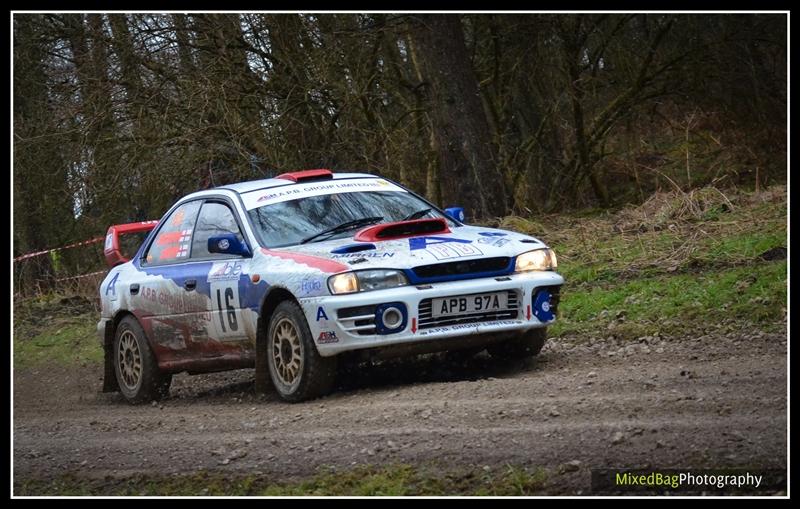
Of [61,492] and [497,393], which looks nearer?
[61,492]

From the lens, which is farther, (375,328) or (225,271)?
(225,271)

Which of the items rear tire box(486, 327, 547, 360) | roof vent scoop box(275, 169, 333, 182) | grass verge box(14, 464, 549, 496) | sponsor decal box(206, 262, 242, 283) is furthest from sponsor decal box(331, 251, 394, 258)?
grass verge box(14, 464, 549, 496)

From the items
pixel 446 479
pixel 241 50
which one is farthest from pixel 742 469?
pixel 241 50

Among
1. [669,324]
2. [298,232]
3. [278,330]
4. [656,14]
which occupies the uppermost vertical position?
[656,14]

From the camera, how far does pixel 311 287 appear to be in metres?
8.27

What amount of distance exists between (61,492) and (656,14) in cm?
1506

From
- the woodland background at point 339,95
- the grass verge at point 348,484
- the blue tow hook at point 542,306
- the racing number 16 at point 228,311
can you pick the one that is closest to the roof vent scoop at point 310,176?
the racing number 16 at point 228,311

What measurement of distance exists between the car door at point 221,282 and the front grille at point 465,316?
54.0 inches

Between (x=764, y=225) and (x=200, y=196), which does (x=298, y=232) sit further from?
(x=764, y=225)

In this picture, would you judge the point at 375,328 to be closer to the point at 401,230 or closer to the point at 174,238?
the point at 401,230

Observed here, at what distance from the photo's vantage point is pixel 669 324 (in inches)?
403

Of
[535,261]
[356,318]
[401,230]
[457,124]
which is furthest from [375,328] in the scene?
[457,124]

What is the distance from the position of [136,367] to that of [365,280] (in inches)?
113

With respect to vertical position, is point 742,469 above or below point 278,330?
below
